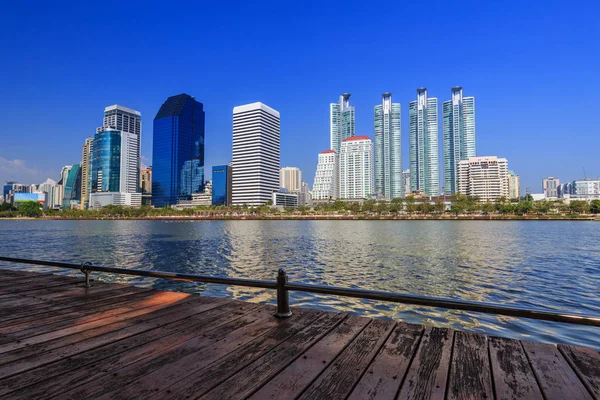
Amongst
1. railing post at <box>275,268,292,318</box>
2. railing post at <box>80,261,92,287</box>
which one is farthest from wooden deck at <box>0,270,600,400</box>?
railing post at <box>80,261,92,287</box>

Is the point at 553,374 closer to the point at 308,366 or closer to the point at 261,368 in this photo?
the point at 308,366

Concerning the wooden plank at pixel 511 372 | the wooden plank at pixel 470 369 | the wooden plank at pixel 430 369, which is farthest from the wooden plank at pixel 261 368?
the wooden plank at pixel 511 372

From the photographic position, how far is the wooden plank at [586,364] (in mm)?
3150

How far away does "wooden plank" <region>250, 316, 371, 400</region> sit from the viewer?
3.03 meters

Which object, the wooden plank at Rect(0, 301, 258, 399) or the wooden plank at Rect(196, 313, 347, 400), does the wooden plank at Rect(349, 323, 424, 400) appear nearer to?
the wooden plank at Rect(196, 313, 347, 400)

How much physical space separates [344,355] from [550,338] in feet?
29.1

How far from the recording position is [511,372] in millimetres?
3393

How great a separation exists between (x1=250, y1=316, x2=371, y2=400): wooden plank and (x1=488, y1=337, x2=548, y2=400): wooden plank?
1662 millimetres

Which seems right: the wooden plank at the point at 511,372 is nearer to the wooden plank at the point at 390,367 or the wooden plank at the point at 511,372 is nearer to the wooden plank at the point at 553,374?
the wooden plank at the point at 553,374

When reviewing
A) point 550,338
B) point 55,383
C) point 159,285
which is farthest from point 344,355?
point 159,285

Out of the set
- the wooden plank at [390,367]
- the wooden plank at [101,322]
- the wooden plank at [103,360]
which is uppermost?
the wooden plank at [390,367]

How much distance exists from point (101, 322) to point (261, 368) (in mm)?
3225

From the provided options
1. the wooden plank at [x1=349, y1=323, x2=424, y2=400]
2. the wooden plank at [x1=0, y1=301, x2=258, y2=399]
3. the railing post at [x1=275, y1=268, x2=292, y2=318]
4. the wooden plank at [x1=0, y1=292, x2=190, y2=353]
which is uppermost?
the railing post at [x1=275, y1=268, x2=292, y2=318]

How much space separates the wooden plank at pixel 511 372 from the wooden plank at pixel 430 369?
18.4 inches
